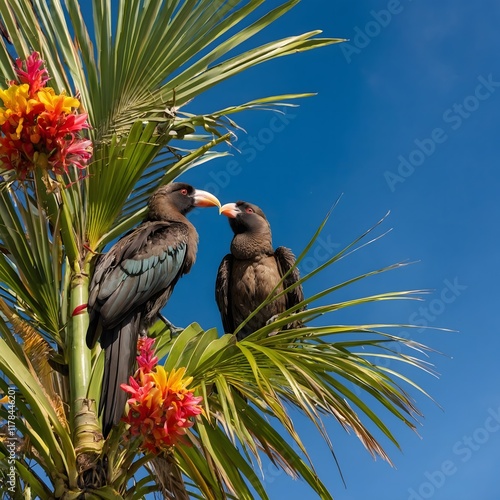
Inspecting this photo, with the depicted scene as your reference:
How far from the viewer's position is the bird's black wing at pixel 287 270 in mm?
4582

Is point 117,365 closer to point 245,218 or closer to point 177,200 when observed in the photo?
point 177,200

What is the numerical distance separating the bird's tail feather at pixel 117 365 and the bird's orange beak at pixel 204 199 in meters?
1.14

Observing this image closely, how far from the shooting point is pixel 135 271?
3.29 meters

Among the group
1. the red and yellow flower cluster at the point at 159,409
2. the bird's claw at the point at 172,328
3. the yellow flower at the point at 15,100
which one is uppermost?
the yellow flower at the point at 15,100

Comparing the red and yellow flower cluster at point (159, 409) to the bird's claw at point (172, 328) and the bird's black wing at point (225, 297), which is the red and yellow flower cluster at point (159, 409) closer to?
the bird's claw at point (172, 328)

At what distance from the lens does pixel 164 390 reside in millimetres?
2496

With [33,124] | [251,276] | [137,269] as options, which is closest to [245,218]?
[251,276]

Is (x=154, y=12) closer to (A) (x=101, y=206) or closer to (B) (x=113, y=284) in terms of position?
(A) (x=101, y=206)

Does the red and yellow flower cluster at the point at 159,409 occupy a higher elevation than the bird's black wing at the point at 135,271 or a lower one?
lower

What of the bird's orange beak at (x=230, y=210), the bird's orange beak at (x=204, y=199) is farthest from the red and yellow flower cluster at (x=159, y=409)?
the bird's orange beak at (x=230, y=210)

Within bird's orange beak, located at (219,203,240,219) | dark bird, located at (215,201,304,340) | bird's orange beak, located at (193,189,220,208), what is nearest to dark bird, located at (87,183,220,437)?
bird's orange beak, located at (193,189,220,208)

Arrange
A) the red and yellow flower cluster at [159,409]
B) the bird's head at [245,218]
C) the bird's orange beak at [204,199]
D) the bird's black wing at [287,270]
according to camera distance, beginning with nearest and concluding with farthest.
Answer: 1. the red and yellow flower cluster at [159,409]
2. the bird's orange beak at [204,199]
3. the bird's black wing at [287,270]
4. the bird's head at [245,218]

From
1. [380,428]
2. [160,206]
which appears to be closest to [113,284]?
[160,206]

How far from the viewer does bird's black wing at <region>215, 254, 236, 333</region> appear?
472 centimetres
